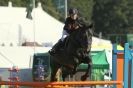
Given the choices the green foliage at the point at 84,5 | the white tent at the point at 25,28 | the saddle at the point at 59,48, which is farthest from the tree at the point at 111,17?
the saddle at the point at 59,48

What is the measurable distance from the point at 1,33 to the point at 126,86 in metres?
28.3

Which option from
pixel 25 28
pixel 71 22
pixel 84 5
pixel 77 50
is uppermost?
pixel 84 5

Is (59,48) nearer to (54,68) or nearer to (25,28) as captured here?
(54,68)

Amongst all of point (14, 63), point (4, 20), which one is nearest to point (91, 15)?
point (4, 20)

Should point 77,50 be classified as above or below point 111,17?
below

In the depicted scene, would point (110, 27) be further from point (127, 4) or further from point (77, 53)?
point (77, 53)

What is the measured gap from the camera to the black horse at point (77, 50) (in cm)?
1144

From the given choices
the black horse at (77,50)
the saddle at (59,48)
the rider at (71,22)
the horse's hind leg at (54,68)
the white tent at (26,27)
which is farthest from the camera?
the white tent at (26,27)

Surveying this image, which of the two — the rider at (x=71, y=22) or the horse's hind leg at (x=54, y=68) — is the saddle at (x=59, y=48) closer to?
the rider at (x=71, y=22)

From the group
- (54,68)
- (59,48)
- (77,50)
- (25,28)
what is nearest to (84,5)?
(25,28)

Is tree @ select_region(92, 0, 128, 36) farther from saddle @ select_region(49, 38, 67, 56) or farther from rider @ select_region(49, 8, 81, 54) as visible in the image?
rider @ select_region(49, 8, 81, 54)

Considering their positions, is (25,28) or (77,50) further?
(25,28)

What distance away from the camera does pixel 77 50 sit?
1159 cm

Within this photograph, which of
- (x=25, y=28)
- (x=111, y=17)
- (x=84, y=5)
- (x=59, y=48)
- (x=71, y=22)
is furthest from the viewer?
(x=111, y=17)
